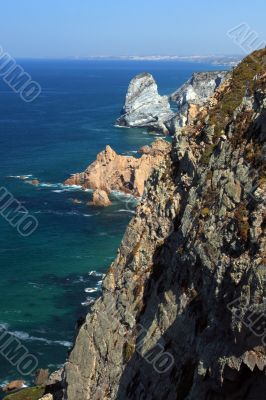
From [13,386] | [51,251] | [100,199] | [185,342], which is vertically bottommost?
[13,386]

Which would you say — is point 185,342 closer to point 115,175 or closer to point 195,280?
point 195,280

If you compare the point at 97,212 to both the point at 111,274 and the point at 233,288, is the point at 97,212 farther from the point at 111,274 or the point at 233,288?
the point at 233,288

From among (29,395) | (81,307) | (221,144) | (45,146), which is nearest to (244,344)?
(221,144)

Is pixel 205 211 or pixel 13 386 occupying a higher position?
pixel 205 211

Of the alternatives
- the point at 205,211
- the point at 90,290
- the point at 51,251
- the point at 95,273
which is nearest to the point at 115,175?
the point at 51,251

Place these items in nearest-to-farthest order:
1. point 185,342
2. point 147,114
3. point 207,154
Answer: point 185,342 < point 207,154 < point 147,114

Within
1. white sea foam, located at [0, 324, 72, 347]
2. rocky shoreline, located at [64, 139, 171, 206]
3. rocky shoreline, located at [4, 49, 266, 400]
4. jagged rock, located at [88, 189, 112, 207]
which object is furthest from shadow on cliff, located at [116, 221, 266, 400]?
rocky shoreline, located at [64, 139, 171, 206]

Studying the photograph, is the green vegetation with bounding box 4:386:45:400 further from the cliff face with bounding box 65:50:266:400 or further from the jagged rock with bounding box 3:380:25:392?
the cliff face with bounding box 65:50:266:400
